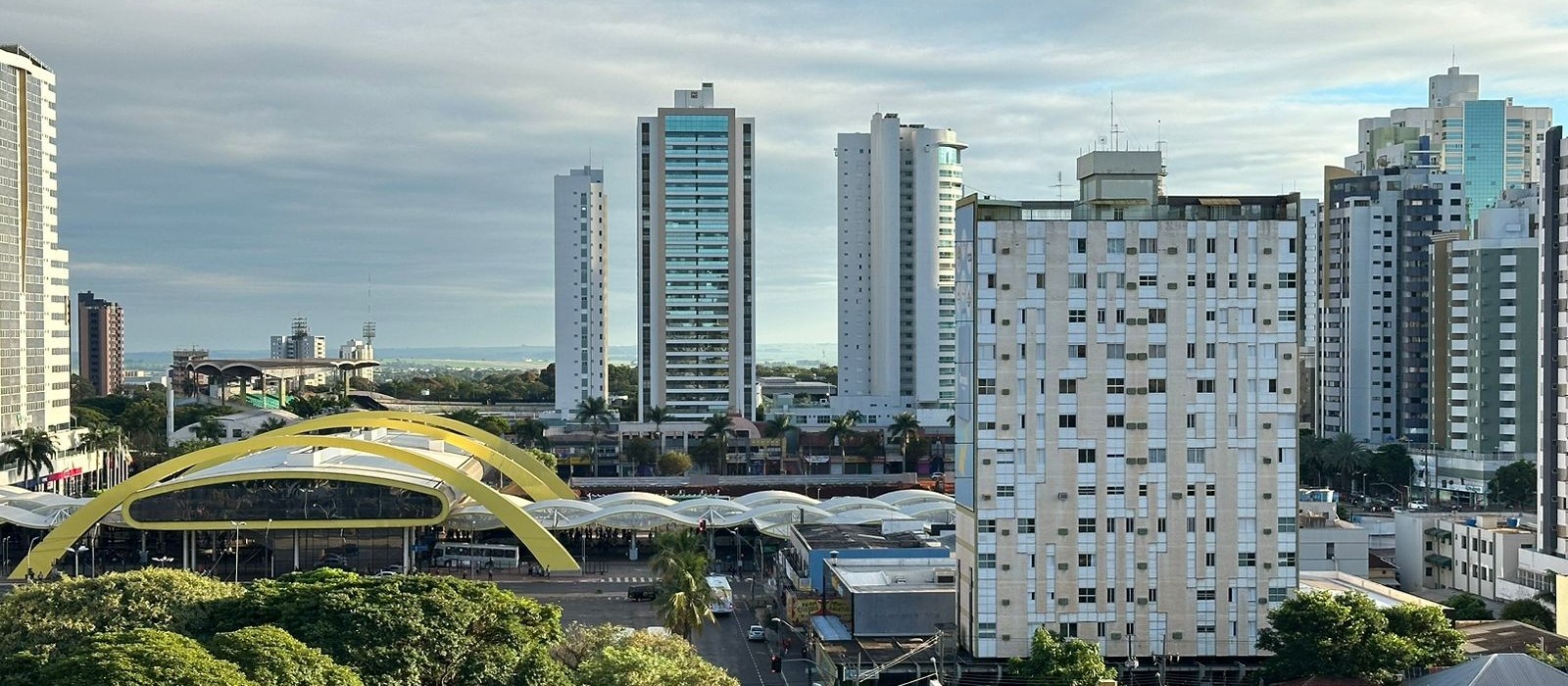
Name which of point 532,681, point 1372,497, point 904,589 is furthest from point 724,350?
point 532,681

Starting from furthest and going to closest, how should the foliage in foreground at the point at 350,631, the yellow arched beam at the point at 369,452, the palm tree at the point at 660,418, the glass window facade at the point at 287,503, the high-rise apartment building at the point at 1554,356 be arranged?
the palm tree at the point at 660,418
the glass window facade at the point at 287,503
the yellow arched beam at the point at 369,452
the high-rise apartment building at the point at 1554,356
the foliage in foreground at the point at 350,631

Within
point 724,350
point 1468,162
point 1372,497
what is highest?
point 1468,162

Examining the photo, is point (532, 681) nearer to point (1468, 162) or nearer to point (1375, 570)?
point (1375, 570)

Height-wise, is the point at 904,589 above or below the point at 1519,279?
below

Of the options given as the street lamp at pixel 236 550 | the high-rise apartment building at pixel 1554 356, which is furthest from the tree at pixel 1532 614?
the street lamp at pixel 236 550

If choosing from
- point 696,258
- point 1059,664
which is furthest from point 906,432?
point 1059,664

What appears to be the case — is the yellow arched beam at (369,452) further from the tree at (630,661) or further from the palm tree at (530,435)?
the palm tree at (530,435)
